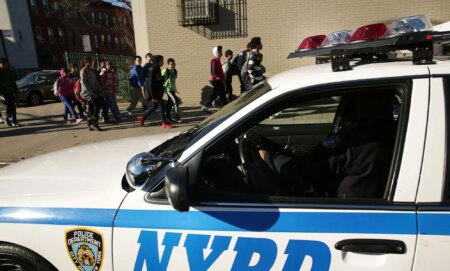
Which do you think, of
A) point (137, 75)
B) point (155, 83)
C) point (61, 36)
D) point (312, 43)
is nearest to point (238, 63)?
point (137, 75)

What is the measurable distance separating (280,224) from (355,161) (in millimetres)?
564

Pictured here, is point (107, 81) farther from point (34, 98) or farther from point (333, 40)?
point (34, 98)

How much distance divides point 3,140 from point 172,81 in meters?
4.08

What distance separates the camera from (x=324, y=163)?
2.13 m

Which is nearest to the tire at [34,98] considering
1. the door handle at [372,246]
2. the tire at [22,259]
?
the tire at [22,259]

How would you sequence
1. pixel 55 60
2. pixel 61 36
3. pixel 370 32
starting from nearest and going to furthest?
1. pixel 370 32
2. pixel 55 60
3. pixel 61 36

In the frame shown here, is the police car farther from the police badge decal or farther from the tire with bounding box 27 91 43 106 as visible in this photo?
the tire with bounding box 27 91 43 106

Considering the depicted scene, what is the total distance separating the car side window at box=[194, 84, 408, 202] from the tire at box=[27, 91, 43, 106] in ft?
52.1

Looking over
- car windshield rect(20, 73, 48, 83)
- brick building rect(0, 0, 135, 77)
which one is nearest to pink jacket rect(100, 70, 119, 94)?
car windshield rect(20, 73, 48, 83)

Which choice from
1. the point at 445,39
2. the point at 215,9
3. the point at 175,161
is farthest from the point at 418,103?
the point at 215,9

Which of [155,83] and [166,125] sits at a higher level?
[155,83]

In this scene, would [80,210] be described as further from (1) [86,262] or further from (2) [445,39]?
(2) [445,39]

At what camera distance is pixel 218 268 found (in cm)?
174

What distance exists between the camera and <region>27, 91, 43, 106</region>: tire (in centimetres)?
1593
